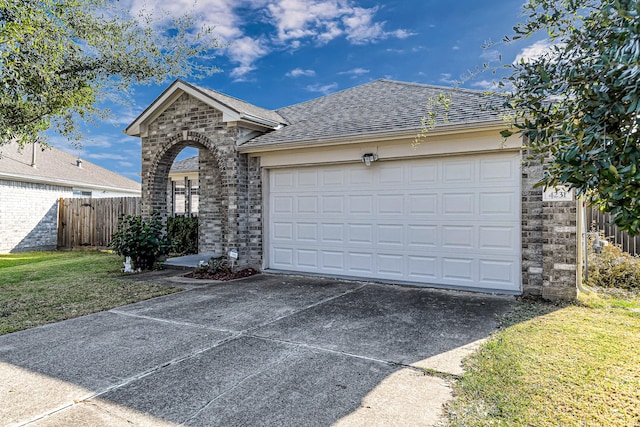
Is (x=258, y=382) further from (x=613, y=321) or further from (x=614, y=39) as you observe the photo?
(x=613, y=321)

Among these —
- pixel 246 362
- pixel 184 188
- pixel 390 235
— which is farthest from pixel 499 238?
pixel 184 188

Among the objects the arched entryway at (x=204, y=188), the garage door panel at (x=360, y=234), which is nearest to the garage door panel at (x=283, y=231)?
the arched entryway at (x=204, y=188)

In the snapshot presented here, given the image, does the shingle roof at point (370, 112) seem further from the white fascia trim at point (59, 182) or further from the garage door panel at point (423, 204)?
the white fascia trim at point (59, 182)

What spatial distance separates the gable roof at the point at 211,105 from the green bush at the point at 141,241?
2.61m

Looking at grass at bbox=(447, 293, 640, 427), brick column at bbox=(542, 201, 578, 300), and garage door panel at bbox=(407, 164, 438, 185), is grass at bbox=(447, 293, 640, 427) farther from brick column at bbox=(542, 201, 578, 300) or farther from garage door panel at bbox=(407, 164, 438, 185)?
garage door panel at bbox=(407, 164, 438, 185)

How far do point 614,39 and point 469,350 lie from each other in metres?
3.30

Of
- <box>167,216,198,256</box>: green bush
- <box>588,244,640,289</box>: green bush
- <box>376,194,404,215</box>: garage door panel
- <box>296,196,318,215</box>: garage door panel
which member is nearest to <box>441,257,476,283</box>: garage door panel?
<box>376,194,404,215</box>: garage door panel

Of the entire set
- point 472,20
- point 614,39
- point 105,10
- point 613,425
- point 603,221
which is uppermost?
point 105,10

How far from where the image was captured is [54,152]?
68.8ft

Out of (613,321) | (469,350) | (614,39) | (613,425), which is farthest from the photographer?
(613,321)

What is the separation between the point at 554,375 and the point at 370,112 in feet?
22.9

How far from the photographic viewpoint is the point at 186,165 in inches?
635

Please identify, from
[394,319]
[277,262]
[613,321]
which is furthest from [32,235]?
[613,321]

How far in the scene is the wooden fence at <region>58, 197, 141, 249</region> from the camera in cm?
1571
